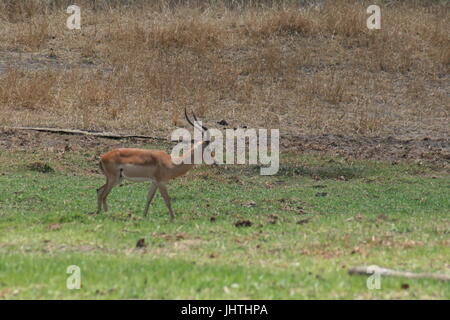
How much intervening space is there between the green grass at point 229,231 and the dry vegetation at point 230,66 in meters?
3.20

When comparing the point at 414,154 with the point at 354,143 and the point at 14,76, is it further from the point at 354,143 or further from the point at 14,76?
the point at 14,76

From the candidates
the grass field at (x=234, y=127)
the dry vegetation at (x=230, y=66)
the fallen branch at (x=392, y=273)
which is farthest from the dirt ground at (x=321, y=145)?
the fallen branch at (x=392, y=273)

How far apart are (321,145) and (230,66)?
5762 mm

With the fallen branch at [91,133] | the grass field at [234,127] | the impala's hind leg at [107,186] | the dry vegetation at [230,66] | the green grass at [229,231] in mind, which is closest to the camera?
the green grass at [229,231]

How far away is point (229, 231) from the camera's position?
32.7ft

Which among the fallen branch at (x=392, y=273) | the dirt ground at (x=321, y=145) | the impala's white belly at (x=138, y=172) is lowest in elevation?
the dirt ground at (x=321, y=145)

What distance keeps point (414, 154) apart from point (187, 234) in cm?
849

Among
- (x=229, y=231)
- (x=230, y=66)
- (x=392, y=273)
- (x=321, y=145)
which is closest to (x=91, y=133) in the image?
(x=321, y=145)

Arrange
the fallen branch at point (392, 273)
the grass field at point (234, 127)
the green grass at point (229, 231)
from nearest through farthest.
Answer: the green grass at point (229, 231) → the fallen branch at point (392, 273) → the grass field at point (234, 127)

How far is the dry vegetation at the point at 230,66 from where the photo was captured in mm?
19391

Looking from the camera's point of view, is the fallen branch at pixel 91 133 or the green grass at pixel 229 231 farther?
the fallen branch at pixel 91 133

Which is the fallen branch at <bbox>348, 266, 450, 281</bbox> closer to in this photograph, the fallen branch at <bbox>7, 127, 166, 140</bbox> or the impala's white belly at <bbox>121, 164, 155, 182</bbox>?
the impala's white belly at <bbox>121, 164, 155, 182</bbox>

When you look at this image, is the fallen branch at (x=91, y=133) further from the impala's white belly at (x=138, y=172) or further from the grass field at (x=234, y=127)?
the impala's white belly at (x=138, y=172)

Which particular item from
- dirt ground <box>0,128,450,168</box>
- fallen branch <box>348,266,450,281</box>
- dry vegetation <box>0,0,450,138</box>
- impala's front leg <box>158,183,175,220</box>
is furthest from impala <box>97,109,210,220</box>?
dry vegetation <box>0,0,450,138</box>
